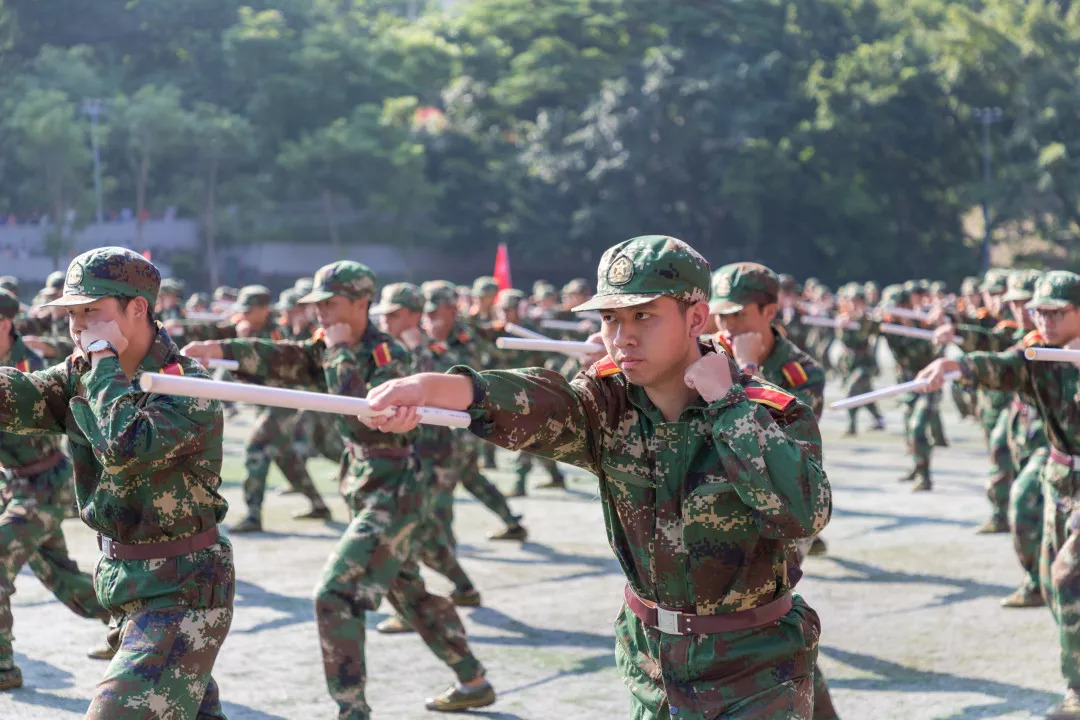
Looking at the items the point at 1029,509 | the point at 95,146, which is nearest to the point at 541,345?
the point at 1029,509

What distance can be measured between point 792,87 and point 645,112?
622 centimetres

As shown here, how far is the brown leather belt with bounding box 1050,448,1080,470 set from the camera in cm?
755

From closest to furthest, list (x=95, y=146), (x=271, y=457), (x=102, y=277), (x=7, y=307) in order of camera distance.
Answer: (x=102, y=277)
(x=7, y=307)
(x=271, y=457)
(x=95, y=146)

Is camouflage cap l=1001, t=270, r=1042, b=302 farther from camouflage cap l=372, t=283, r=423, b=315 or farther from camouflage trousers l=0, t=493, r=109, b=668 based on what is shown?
camouflage trousers l=0, t=493, r=109, b=668

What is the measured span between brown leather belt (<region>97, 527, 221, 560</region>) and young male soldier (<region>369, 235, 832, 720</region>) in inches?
→ 63.5

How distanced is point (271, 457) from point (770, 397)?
952 cm

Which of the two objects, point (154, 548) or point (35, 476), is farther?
point (35, 476)

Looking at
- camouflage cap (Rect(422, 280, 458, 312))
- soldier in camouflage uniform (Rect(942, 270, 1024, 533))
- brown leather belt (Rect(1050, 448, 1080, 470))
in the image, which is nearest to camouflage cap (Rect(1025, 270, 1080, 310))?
brown leather belt (Rect(1050, 448, 1080, 470))

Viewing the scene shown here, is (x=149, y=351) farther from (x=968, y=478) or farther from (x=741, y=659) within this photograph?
(x=968, y=478)

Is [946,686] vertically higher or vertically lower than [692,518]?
lower

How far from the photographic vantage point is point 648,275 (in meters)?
4.04

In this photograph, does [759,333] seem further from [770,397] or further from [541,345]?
[770,397]

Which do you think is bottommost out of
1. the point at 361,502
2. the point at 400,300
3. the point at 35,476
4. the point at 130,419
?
the point at 361,502

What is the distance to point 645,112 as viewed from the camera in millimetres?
54500
